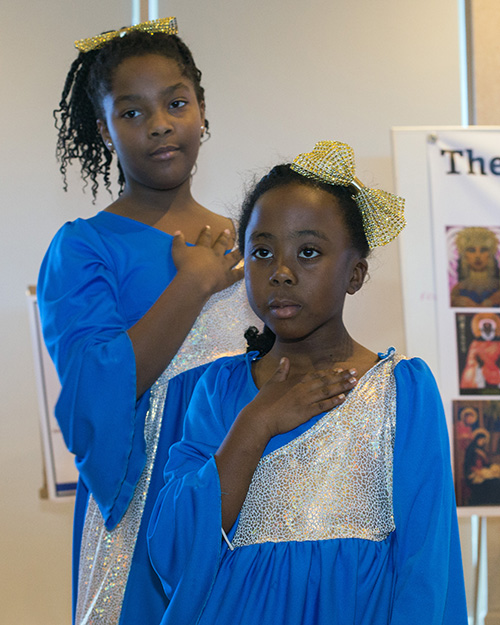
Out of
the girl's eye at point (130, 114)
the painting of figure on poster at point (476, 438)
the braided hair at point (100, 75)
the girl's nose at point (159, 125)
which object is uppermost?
the braided hair at point (100, 75)

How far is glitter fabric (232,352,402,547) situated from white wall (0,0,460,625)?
205 cm

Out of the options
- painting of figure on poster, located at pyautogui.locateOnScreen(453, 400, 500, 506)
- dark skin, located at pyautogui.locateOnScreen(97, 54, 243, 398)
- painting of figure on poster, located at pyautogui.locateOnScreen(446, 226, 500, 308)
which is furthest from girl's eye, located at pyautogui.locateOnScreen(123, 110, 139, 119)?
painting of figure on poster, located at pyautogui.locateOnScreen(453, 400, 500, 506)

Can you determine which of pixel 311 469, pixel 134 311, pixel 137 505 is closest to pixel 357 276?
pixel 311 469

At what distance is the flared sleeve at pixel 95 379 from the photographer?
54.0 inches

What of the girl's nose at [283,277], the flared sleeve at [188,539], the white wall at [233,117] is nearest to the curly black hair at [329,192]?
the girl's nose at [283,277]

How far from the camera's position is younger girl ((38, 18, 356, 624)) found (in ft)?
4.53

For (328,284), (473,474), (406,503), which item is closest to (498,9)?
(473,474)

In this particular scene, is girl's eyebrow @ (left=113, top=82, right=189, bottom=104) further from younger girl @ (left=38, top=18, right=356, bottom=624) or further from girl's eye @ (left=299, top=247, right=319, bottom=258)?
girl's eye @ (left=299, top=247, right=319, bottom=258)

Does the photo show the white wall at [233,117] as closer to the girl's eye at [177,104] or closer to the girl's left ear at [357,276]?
the girl's eye at [177,104]

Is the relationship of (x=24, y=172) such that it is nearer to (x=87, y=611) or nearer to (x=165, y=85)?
(x=165, y=85)

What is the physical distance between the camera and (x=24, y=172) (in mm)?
3186

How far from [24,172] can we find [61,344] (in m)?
1.96

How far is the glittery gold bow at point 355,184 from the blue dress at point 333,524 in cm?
22

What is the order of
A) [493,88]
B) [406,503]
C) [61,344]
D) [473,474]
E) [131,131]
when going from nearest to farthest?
[406,503] → [61,344] → [131,131] → [473,474] → [493,88]
